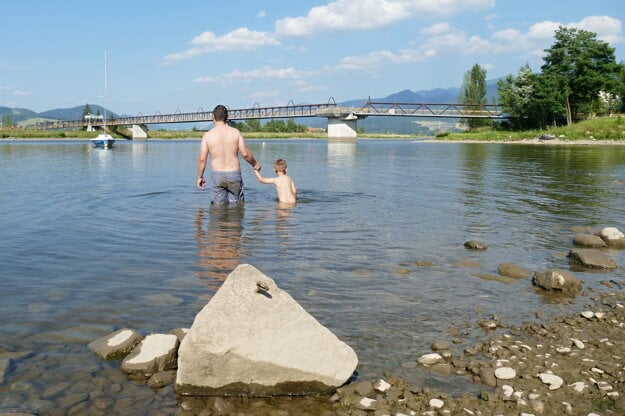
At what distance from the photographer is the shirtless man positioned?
12.8m

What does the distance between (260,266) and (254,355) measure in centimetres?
407

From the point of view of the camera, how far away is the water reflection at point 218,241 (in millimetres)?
8217

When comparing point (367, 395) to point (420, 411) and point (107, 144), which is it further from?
point (107, 144)

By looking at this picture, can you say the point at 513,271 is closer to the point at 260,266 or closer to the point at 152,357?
the point at 260,266

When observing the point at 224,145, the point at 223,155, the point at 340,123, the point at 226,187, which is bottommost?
the point at 226,187

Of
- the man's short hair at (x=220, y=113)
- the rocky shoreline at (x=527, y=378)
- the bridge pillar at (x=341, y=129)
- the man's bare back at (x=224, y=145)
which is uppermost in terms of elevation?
the bridge pillar at (x=341, y=129)

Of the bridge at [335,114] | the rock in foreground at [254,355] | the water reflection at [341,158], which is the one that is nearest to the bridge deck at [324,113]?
the bridge at [335,114]

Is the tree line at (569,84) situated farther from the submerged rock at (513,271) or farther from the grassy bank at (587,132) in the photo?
the submerged rock at (513,271)

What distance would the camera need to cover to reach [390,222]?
1308 centimetres

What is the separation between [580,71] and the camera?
82.9 m

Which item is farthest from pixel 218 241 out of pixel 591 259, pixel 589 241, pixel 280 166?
pixel 589 241

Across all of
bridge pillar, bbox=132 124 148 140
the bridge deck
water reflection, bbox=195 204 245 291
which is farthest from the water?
bridge pillar, bbox=132 124 148 140

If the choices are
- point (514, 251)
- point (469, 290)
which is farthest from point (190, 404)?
point (514, 251)

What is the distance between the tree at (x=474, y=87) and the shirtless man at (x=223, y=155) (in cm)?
11919
